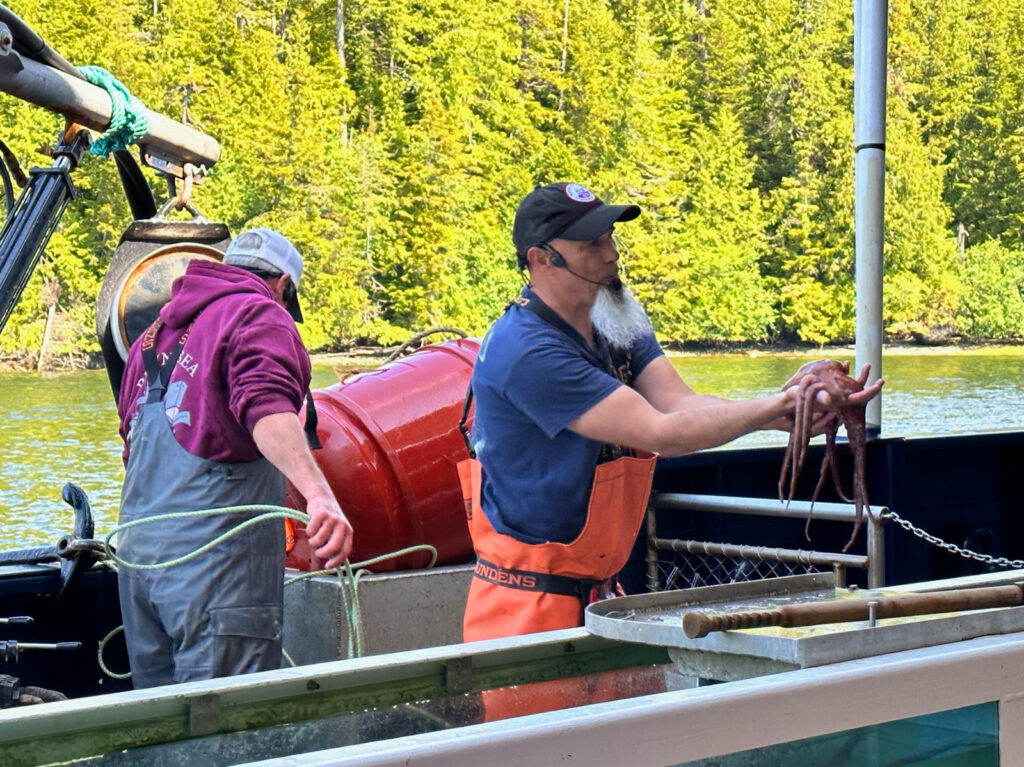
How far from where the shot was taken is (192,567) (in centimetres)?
320

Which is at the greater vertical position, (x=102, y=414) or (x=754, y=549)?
(x=754, y=549)

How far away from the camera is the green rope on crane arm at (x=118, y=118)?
3.77m

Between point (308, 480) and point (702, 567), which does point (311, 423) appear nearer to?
point (308, 480)

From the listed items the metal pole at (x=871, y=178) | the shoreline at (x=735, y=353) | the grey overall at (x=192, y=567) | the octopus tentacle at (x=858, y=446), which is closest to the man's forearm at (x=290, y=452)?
the grey overall at (x=192, y=567)

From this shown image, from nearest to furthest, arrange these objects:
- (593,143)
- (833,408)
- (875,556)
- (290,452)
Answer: (833,408) < (290,452) < (875,556) < (593,143)

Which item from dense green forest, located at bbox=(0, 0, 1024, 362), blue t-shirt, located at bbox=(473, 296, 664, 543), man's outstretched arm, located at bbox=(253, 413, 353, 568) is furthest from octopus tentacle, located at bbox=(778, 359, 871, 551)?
dense green forest, located at bbox=(0, 0, 1024, 362)

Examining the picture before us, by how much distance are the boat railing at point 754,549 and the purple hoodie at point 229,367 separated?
1358mm

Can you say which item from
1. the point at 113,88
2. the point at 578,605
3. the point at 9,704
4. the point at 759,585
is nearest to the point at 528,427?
the point at 578,605

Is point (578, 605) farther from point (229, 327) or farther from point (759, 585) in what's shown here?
point (229, 327)

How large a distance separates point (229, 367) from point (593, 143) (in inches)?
1827

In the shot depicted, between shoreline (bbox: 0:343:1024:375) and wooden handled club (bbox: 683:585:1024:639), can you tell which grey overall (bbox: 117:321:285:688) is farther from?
shoreline (bbox: 0:343:1024:375)

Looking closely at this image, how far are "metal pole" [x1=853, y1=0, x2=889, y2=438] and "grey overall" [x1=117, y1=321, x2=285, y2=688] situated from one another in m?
2.52

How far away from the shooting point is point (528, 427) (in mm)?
2756

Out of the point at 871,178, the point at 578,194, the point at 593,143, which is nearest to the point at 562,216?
the point at 578,194
